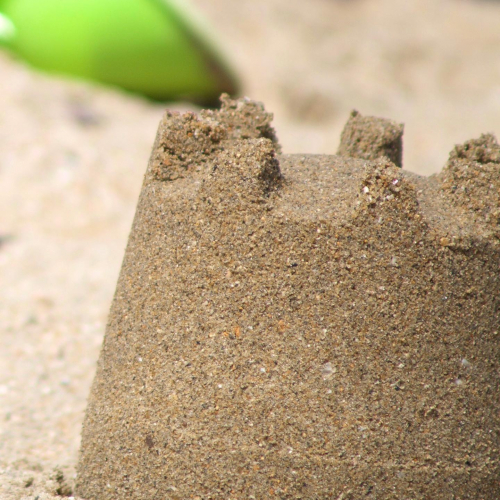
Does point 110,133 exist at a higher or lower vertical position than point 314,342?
higher

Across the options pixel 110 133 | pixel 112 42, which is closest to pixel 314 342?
pixel 110 133

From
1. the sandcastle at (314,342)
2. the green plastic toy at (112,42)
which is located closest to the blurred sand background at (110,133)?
the green plastic toy at (112,42)

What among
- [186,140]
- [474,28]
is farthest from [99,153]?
[474,28]

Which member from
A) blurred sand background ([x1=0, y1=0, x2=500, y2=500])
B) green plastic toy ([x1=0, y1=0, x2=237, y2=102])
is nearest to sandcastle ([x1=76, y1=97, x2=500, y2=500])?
blurred sand background ([x1=0, y1=0, x2=500, y2=500])

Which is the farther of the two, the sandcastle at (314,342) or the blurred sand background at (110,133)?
the blurred sand background at (110,133)

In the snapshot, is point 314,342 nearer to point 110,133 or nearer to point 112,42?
point 110,133

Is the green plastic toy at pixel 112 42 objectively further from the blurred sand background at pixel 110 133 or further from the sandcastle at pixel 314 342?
the sandcastle at pixel 314 342
